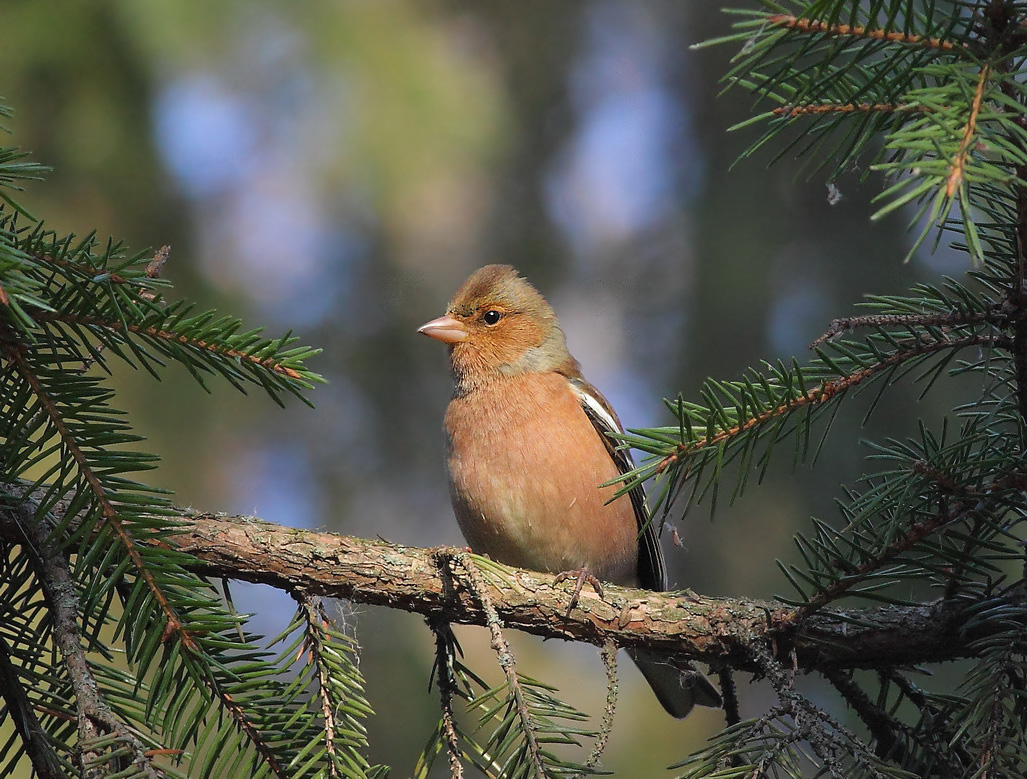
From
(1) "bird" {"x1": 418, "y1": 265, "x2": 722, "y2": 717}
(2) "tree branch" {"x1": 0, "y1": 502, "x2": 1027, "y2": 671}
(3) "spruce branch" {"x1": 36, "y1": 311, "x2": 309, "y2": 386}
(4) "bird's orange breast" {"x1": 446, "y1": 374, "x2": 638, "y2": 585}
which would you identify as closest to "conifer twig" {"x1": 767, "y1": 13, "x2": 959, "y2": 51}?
(3) "spruce branch" {"x1": 36, "y1": 311, "x2": 309, "y2": 386}

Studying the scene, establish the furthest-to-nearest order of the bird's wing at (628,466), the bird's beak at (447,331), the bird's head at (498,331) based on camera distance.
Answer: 1. the bird's beak at (447,331)
2. the bird's head at (498,331)
3. the bird's wing at (628,466)

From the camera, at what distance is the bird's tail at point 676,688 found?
406 cm

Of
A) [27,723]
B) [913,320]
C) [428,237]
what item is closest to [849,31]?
[913,320]

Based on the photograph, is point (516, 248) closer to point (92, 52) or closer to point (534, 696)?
point (92, 52)

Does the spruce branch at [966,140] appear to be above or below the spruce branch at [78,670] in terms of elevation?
above

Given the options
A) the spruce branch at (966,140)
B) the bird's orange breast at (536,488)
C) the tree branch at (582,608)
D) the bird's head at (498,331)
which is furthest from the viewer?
the bird's head at (498,331)

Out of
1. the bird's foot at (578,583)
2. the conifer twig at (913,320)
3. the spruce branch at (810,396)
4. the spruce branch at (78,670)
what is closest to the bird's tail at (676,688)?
the bird's foot at (578,583)

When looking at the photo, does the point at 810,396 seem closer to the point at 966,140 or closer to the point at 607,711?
the point at 966,140

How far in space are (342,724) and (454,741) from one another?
0.28 metres

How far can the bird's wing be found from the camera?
4391mm

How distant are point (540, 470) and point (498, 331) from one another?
1082 mm

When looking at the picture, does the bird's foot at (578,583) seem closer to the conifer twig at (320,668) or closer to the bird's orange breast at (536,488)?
the conifer twig at (320,668)

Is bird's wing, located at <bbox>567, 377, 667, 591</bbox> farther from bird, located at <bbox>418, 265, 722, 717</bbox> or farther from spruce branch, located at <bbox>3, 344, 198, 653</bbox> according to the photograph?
spruce branch, located at <bbox>3, 344, 198, 653</bbox>

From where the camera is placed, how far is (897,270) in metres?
7.07
